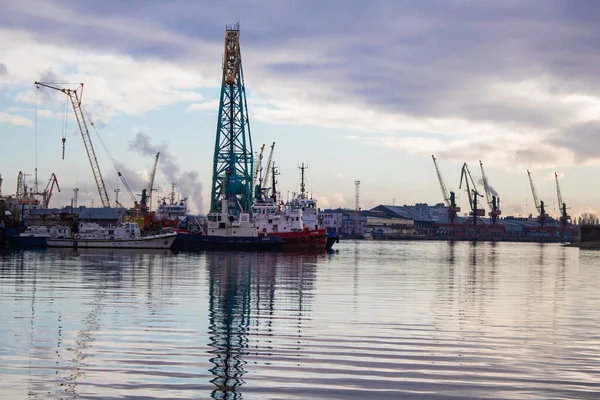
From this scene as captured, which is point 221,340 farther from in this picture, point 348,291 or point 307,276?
point 307,276

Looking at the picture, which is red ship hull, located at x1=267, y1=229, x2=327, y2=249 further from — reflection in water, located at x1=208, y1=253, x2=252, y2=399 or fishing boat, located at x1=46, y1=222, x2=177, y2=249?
reflection in water, located at x1=208, y1=253, x2=252, y2=399

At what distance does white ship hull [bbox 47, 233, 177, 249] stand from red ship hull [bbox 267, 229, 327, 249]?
1212 cm

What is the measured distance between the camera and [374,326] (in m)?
23.3

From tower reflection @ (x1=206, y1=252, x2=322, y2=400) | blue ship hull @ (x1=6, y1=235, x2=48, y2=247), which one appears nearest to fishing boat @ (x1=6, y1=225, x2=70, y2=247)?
blue ship hull @ (x1=6, y1=235, x2=48, y2=247)

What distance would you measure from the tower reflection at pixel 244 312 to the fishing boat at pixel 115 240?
4194 cm

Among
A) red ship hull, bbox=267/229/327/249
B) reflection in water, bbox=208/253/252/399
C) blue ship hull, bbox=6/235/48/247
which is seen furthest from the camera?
blue ship hull, bbox=6/235/48/247

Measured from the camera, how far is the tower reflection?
16281 mm

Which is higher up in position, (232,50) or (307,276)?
(232,50)

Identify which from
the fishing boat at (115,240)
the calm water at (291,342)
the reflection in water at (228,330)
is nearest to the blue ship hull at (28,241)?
the fishing boat at (115,240)

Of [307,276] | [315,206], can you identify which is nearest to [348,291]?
[307,276]

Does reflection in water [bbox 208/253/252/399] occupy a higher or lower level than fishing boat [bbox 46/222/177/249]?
lower

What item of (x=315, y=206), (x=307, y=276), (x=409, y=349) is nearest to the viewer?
(x=409, y=349)

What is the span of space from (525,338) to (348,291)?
49.8 ft

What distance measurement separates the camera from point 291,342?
20.0m
